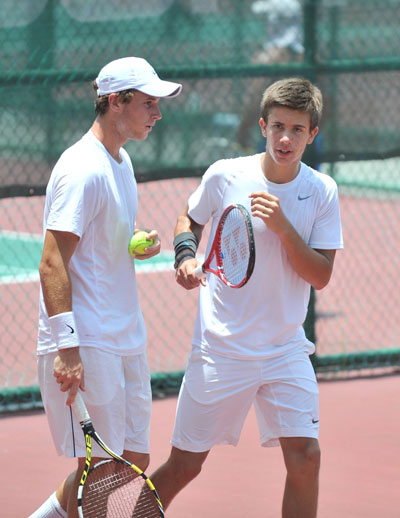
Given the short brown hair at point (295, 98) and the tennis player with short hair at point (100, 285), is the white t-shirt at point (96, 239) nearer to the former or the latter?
the tennis player with short hair at point (100, 285)

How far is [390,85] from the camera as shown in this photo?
7164 millimetres

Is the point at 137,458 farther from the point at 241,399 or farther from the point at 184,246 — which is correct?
the point at 184,246

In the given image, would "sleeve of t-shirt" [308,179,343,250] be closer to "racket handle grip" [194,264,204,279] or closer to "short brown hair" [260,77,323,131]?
"short brown hair" [260,77,323,131]

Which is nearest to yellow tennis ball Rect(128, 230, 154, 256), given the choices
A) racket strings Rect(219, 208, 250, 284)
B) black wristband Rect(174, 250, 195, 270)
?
black wristband Rect(174, 250, 195, 270)

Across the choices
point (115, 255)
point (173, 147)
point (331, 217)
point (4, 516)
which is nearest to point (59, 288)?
point (115, 255)

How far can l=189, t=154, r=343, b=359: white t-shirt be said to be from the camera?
12.7 feet

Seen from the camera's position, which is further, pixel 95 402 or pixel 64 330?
pixel 95 402

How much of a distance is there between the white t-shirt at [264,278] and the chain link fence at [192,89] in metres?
2.43

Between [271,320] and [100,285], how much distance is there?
622 mm

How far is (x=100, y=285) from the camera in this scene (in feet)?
12.2

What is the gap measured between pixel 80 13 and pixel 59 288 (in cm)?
312

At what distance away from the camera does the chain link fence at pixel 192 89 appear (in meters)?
6.18

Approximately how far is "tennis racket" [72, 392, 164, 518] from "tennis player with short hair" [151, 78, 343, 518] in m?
0.19

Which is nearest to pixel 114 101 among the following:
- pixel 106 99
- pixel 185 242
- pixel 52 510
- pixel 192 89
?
pixel 106 99
